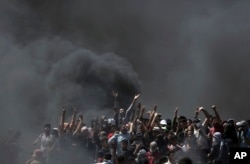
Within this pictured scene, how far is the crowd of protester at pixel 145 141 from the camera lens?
11227 mm

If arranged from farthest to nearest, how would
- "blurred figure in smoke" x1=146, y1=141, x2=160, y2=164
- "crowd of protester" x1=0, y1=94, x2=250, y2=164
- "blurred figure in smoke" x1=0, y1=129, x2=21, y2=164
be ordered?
"blurred figure in smoke" x1=0, y1=129, x2=21, y2=164
"blurred figure in smoke" x1=146, y1=141, x2=160, y2=164
"crowd of protester" x1=0, y1=94, x2=250, y2=164

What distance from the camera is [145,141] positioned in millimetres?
12547

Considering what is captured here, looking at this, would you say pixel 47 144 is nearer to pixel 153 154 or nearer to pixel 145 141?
pixel 145 141

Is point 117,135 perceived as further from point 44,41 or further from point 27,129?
point 44,41

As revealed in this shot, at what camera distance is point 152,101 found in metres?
24.5

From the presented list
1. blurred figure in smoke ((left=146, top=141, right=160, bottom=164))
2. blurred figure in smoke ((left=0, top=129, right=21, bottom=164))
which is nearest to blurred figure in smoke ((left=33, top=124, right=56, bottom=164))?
blurred figure in smoke ((left=0, top=129, right=21, bottom=164))

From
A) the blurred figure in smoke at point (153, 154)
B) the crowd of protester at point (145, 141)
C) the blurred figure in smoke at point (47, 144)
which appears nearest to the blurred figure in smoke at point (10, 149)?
the crowd of protester at point (145, 141)

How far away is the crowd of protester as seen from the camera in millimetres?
11227

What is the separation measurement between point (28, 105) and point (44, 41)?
13.2ft

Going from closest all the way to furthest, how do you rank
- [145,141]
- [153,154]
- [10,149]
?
[153,154], [10,149], [145,141]

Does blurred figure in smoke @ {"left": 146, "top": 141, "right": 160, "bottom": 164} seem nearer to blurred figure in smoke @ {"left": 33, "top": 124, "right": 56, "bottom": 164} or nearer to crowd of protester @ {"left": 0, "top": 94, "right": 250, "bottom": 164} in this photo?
crowd of protester @ {"left": 0, "top": 94, "right": 250, "bottom": 164}

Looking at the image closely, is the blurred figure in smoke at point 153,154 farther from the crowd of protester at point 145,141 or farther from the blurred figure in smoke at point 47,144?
the blurred figure in smoke at point 47,144

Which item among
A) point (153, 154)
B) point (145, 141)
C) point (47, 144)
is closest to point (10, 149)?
point (47, 144)

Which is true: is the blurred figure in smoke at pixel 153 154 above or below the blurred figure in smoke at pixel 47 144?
below
